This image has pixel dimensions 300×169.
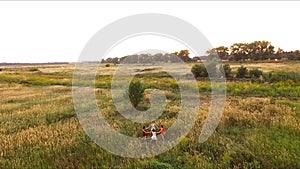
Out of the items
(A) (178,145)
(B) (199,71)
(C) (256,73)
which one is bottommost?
(A) (178,145)

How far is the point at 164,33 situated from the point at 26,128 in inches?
309

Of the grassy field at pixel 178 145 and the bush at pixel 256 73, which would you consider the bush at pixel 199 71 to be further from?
the grassy field at pixel 178 145

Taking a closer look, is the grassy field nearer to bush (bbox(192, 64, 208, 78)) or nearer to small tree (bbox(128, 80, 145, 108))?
small tree (bbox(128, 80, 145, 108))

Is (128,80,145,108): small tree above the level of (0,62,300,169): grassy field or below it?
above

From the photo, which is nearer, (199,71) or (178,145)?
(178,145)

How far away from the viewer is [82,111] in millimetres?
17047

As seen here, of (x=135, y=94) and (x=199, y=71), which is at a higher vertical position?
(x=135, y=94)

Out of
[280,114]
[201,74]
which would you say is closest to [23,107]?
[280,114]

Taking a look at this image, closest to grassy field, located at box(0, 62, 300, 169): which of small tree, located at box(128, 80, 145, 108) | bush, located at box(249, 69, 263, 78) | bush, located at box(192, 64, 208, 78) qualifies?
small tree, located at box(128, 80, 145, 108)

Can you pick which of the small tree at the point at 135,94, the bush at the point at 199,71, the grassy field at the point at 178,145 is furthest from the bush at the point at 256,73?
the small tree at the point at 135,94

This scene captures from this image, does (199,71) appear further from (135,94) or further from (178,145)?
(178,145)

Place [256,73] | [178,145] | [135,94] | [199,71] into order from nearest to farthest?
[178,145] < [135,94] < [256,73] < [199,71]

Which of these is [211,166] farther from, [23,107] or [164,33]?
[23,107]

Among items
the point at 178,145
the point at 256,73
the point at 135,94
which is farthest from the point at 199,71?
the point at 178,145
